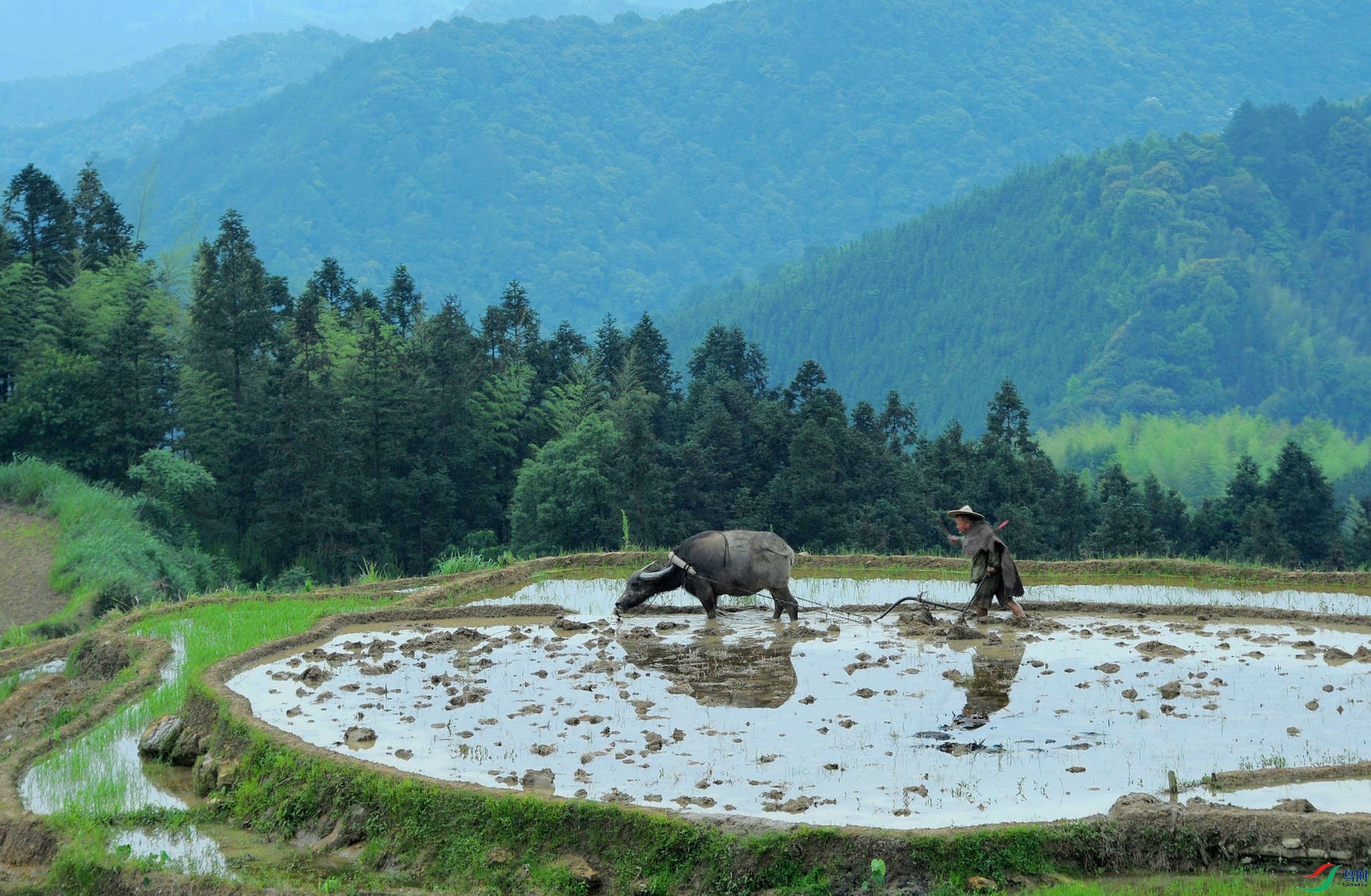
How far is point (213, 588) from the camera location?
30266mm

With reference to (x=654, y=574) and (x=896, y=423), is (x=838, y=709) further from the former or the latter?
(x=896, y=423)

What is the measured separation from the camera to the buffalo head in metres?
15.4

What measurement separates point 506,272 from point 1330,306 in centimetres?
7096

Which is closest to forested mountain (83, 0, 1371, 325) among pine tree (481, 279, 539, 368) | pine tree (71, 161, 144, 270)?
pine tree (481, 279, 539, 368)

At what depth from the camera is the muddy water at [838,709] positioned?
30.0ft

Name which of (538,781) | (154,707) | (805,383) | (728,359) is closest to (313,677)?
(154,707)

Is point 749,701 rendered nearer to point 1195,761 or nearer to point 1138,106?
point 1195,761

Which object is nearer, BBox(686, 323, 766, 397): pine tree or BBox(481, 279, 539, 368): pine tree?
BBox(481, 279, 539, 368): pine tree

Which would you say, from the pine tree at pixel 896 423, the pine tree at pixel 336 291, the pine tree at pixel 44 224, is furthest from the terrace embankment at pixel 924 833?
the pine tree at pixel 336 291

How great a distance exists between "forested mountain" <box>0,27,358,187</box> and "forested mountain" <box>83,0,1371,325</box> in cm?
1253

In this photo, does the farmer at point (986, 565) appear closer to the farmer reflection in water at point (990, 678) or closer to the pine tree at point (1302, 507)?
the farmer reflection in water at point (990, 678)

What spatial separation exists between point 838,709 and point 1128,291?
9145 cm

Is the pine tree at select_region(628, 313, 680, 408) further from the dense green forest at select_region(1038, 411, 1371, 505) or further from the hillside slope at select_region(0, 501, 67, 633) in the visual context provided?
the dense green forest at select_region(1038, 411, 1371, 505)

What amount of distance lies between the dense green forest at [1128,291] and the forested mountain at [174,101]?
71746 mm
